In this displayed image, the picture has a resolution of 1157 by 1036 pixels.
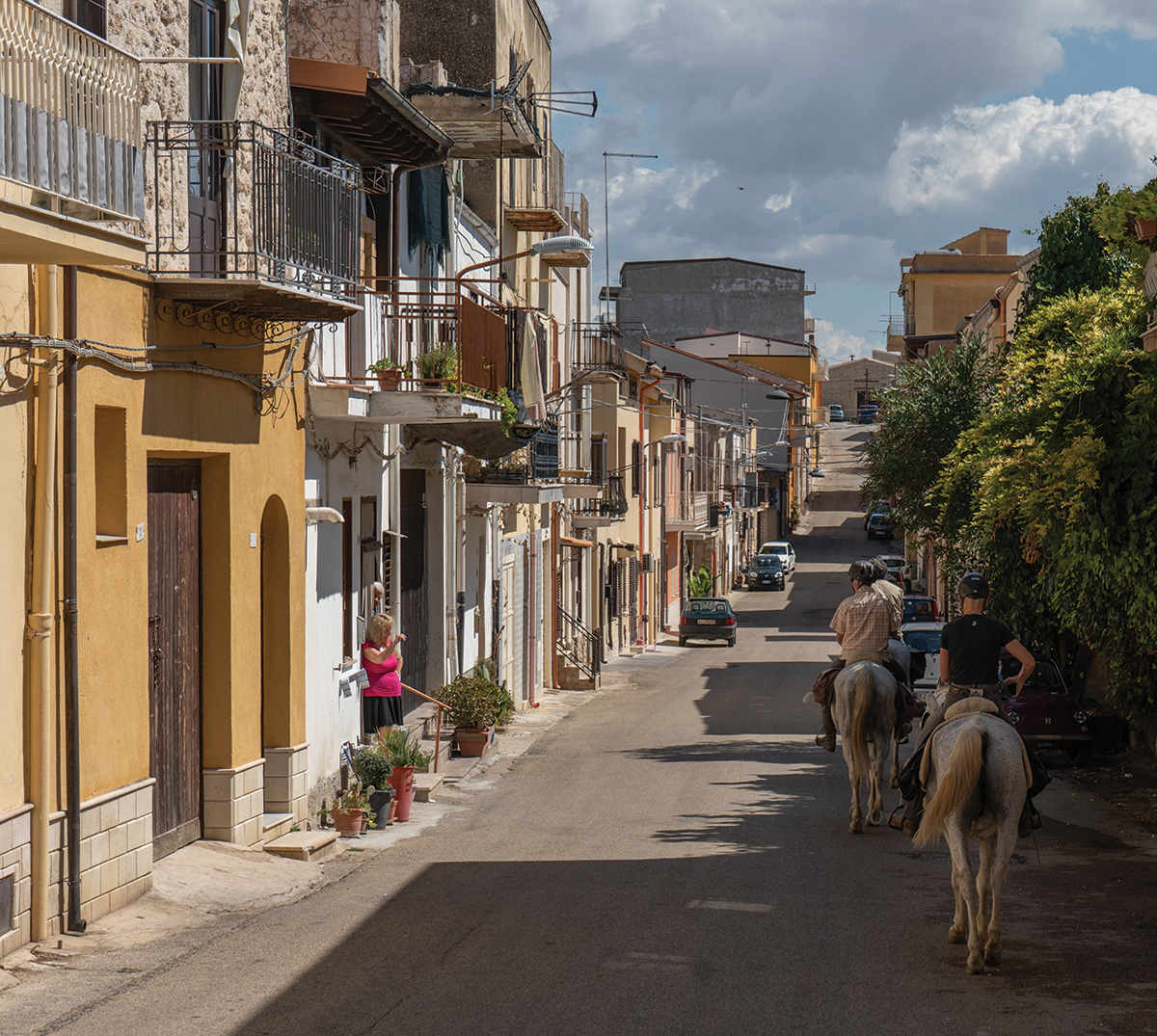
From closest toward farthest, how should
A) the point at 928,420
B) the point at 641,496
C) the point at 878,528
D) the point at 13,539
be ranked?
the point at 13,539
the point at 928,420
the point at 641,496
the point at 878,528

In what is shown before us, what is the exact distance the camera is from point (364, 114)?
1406 cm

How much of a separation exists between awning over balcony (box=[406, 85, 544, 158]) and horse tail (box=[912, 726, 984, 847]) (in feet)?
44.4

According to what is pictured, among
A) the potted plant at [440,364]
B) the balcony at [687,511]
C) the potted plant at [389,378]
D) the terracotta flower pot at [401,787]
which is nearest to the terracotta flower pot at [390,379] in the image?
the potted plant at [389,378]

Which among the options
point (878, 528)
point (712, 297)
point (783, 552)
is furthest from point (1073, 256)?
point (712, 297)

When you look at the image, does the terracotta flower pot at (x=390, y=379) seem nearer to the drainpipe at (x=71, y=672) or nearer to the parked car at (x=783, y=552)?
the drainpipe at (x=71, y=672)

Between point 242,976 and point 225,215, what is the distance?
19.8 feet

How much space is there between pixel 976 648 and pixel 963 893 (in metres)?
2.41

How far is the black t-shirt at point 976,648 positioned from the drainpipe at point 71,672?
5.90 metres

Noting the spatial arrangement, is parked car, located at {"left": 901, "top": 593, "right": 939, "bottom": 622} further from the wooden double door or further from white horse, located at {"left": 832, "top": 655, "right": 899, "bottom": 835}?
the wooden double door

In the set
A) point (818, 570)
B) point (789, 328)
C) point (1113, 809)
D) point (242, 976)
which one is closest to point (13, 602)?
point (242, 976)

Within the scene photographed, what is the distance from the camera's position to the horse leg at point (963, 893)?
8000mm

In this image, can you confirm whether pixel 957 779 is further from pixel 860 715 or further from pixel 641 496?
pixel 641 496

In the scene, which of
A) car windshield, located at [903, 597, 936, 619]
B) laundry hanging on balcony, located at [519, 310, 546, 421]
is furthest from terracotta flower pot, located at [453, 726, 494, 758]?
car windshield, located at [903, 597, 936, 619]

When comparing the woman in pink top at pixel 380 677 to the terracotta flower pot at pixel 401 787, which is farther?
the woman in pink top at pixel 380 677
